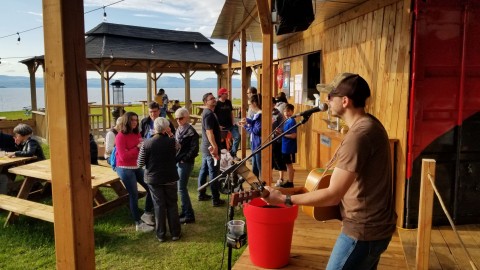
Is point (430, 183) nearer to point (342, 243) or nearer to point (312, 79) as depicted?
point (342, 243)

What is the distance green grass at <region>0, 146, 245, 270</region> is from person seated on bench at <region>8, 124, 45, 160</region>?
116 centimetres

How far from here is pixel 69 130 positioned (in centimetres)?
183

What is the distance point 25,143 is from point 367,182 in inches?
265

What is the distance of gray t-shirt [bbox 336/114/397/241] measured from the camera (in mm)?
2006

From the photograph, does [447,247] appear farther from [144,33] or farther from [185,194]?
[144,33]

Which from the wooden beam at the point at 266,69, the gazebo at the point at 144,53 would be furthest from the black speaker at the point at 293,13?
the gazebo at the point at 144,53

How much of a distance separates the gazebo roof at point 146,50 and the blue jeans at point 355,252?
1497 centimetres

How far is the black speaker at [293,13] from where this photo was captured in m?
5.22

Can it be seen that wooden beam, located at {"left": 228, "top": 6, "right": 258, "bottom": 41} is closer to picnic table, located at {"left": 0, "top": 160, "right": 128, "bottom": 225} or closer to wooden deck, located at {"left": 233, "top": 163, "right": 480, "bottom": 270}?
picnic table, located at {"left": 0, "top": 160, "right": 128, "bottom": 225}

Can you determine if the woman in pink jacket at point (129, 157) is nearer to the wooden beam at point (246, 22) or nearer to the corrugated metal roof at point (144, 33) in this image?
the wooden beam at point (246, 22)

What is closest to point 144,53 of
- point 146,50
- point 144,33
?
point 146,50

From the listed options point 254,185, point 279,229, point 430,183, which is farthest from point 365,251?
point 279,229

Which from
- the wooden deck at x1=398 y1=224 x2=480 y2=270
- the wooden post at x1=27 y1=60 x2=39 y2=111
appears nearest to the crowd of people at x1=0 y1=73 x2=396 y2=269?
the wooden deck at x1=398 y1=224 x2=480 y2=270

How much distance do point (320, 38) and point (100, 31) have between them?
13893 millimetres
